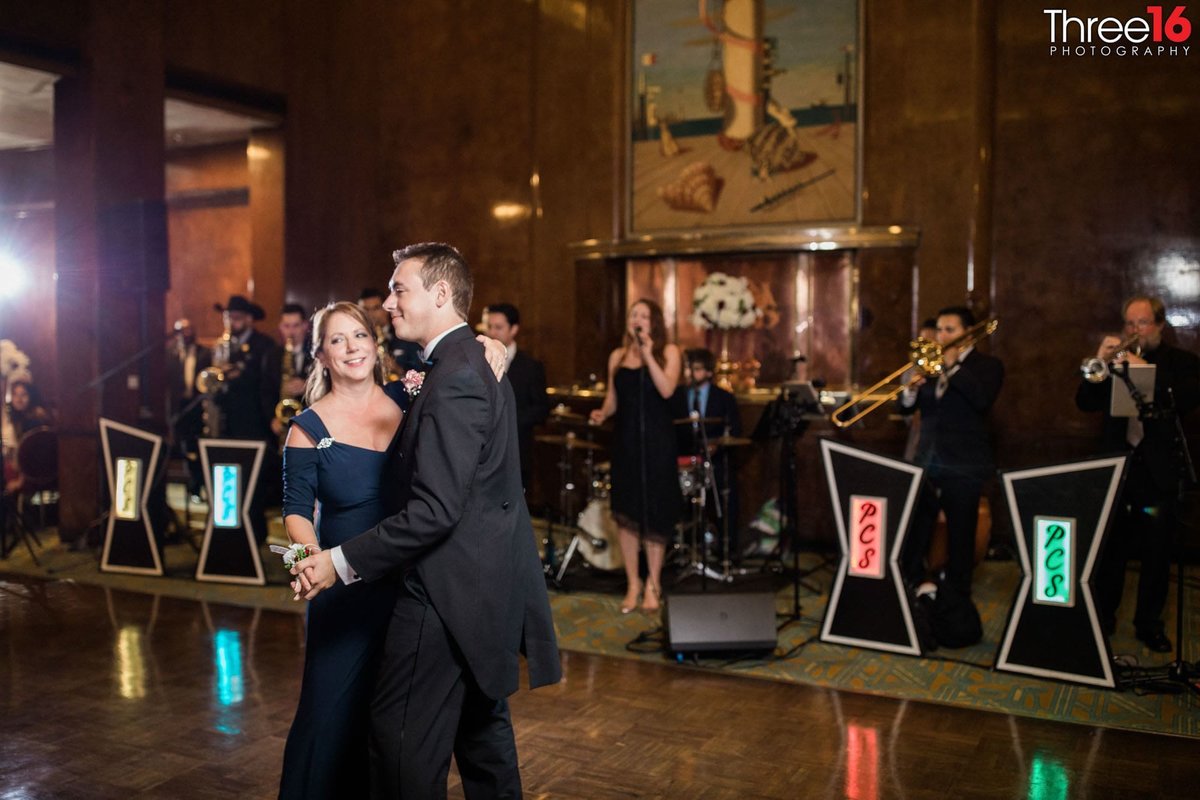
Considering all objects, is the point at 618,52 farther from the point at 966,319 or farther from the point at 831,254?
the point at 966,319

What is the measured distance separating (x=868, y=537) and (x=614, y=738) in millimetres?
1790

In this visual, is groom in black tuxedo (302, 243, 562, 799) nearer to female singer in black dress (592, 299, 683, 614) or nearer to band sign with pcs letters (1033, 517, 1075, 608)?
band sign with pcs letters (1033, 517, 1075, 608)

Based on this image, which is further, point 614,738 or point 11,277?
point 11,277

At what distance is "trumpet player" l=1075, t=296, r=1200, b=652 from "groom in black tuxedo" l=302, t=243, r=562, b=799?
3803 millimetres

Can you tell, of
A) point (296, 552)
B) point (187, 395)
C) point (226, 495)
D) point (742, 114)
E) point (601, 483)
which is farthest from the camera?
point (187, 395)

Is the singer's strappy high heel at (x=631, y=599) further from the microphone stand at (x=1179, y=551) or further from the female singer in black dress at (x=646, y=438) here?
the microphone stand at (x=1179, y=551)

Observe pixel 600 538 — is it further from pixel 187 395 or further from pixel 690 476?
pixel 187 395

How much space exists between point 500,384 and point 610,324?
273 inches

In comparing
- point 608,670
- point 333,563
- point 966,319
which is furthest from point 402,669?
point 966,319

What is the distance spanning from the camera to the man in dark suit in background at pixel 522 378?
258 inches

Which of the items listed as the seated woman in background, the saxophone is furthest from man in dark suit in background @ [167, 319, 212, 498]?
the seated woman in background

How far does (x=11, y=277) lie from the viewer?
14.4 meters

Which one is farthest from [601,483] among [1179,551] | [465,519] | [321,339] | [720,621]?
[465,519]

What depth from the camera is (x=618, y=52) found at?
933 centimetres
